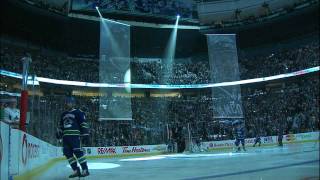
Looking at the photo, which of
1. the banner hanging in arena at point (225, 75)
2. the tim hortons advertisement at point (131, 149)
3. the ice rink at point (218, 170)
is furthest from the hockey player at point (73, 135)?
the tim hortons advertisement at point (131, 149)

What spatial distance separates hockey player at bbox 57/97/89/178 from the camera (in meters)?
8.20

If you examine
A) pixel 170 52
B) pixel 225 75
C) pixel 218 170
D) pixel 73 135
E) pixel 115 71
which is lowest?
pixel 218 170

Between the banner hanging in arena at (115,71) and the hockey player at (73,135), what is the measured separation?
43.2ft

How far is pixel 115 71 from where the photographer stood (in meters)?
22.8

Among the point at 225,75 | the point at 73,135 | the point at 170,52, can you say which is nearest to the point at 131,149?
the point at 225,75

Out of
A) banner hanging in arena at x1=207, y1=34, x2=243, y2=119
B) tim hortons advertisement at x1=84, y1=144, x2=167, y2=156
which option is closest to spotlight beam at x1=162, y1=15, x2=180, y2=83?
tim hortons advertisement at x1=84, y1=144, x2=167, y2=156

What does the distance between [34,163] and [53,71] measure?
86.6 feet

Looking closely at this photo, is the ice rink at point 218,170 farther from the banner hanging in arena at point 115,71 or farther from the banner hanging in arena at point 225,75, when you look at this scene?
the banner hanging in arena at point 225,75

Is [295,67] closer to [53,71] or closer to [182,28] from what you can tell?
[182,28]

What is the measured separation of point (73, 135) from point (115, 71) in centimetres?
1465

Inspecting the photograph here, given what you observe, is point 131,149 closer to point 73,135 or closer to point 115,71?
point 115,71

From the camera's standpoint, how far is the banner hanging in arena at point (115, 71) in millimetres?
22078

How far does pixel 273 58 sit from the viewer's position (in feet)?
131

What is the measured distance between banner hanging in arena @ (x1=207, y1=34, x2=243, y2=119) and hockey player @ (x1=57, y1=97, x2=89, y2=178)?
1527 centimetres
